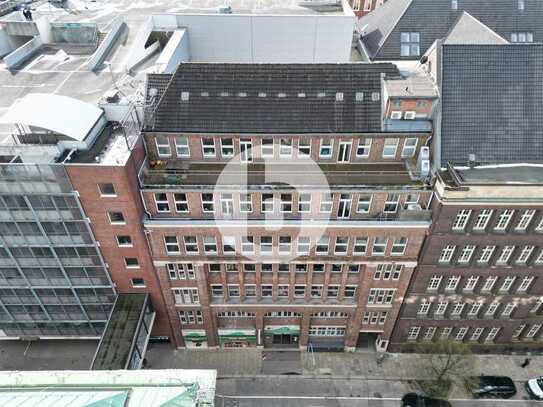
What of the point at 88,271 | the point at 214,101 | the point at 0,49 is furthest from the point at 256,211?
the point at 0,49

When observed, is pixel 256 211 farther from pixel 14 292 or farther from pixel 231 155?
pixel 14 292

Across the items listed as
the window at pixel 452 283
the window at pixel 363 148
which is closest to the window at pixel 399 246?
the window at pixel 452 283

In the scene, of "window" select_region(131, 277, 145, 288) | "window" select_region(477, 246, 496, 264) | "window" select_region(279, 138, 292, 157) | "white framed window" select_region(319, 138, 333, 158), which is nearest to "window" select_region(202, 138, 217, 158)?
"window" select_region(279, 138, 292, 157)

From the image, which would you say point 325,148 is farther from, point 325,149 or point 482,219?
point 482,219

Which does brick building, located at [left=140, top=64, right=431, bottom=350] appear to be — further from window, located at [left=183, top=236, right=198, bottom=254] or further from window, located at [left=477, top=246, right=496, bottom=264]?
window, located at [left=477, top=246, right=496, bottom=264]

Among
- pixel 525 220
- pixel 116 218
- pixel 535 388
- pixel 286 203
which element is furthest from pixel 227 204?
pixel 535 388

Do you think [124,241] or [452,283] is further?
[452,283]

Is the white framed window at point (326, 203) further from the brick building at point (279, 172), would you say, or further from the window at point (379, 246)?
the window at point (379, 246)

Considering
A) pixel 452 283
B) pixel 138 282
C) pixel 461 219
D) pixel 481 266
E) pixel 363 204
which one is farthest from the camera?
pixel 452 283
